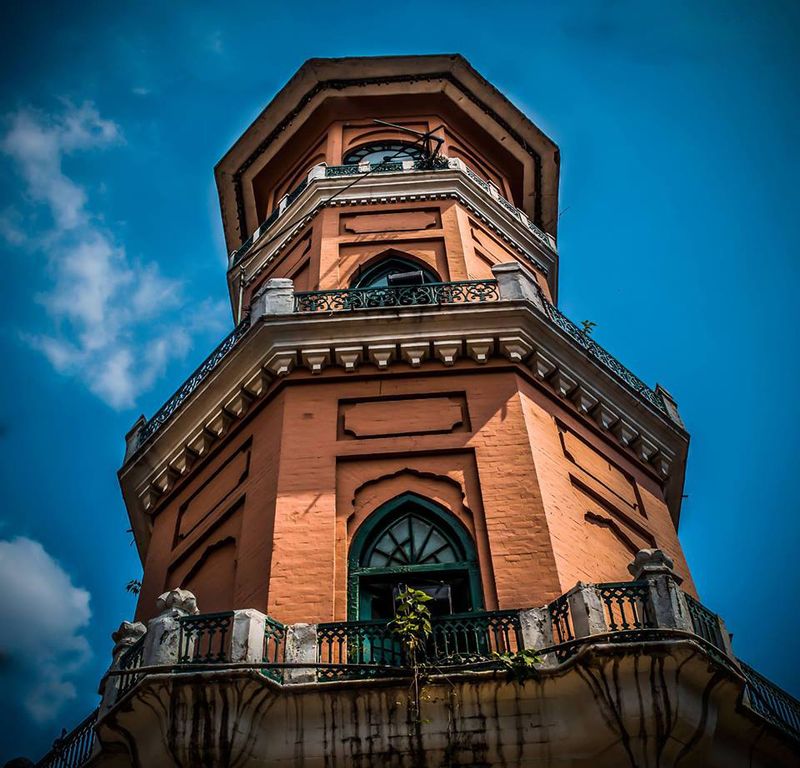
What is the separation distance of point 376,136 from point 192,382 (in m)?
7.51

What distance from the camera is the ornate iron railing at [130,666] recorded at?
33.8ft

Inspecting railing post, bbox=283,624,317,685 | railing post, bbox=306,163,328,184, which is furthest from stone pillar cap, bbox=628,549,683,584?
railing post, bbox=306,163,328,184

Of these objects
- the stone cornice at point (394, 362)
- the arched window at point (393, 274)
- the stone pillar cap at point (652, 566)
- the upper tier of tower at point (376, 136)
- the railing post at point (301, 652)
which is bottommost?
the railing post at point (301, 652)

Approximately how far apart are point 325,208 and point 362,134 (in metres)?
3.29

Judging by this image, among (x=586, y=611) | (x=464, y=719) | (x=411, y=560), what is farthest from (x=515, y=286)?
(x=464, y=719)

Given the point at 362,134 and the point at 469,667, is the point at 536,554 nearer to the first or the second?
the point at 469,667

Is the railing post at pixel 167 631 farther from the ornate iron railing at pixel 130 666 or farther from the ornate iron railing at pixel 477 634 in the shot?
the ornate iron railing at pixel 477 634

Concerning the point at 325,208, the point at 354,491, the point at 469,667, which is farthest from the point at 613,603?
the point at 325,208

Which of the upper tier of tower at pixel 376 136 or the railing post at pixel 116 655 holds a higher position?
the upper tier of tower at pixel 376 136

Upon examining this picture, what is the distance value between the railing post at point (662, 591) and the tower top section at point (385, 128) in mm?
12071

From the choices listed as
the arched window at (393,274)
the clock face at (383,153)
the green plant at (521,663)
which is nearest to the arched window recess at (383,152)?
the clock face at (383,153)

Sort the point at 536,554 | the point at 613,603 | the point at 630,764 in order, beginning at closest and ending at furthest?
the point at 630,764, the point at 613,603, the point at 536,554

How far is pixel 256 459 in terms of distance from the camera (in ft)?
45.1

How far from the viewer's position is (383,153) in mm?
20797
